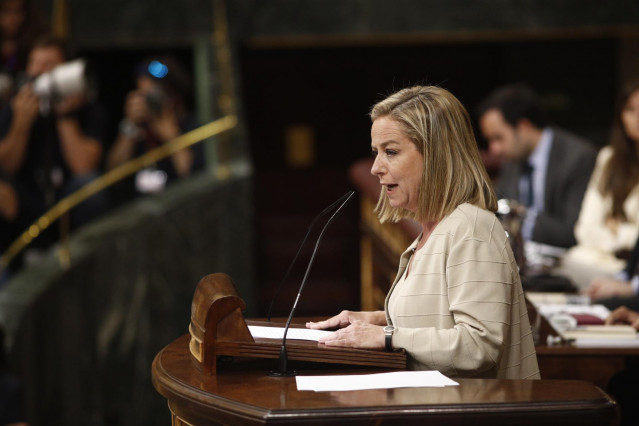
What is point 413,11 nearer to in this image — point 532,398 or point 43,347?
point 43,347

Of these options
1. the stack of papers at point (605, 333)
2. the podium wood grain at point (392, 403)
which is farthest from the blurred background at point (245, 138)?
the podium wood grain at point (392, 403)

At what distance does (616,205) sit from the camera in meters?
4.99

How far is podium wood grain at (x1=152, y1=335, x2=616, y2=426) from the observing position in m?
1.91

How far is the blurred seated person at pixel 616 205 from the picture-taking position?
4832 mm

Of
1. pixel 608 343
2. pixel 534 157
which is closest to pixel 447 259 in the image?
pixel 608 343

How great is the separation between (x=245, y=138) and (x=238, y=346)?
5474 mm

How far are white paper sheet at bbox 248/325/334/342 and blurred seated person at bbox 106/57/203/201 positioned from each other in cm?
449

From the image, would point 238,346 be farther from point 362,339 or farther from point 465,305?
point 465,305

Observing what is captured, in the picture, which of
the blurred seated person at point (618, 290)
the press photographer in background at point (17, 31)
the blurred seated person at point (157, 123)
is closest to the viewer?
the blurred seated person at point (618, 290)

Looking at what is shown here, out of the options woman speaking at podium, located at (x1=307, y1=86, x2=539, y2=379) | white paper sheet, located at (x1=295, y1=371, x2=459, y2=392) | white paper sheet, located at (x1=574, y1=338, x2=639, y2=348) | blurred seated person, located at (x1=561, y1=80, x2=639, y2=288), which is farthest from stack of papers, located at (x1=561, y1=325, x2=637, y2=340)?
blurred seated person, located at (x1=561, y1=80, x2=639, y2=288)

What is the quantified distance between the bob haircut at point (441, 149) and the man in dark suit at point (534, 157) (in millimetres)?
3016

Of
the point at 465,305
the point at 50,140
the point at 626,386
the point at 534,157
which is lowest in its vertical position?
the point at 626,386

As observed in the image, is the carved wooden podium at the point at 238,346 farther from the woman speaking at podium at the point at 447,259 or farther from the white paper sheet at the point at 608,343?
the white paper sheet at the point at 608,343

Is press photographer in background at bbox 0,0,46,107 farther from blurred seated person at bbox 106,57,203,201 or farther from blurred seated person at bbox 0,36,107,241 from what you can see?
blurred seated person at bbox 106,57,203,201
